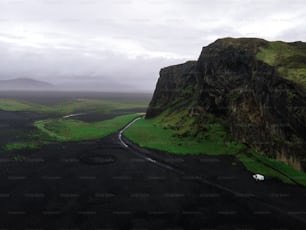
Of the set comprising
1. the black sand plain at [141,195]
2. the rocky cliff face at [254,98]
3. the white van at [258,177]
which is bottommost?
the black sand plain at [141,195]

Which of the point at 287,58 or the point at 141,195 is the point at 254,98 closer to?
the point at 287,58

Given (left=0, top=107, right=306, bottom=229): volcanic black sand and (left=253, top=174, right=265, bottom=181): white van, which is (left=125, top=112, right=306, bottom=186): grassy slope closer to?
(left=253, top=174, right=265, bottom=181): white van

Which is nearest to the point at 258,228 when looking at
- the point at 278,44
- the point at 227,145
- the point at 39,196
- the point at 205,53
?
the point at 39,196

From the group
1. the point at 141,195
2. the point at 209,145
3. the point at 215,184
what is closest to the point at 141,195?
the point at 141,195

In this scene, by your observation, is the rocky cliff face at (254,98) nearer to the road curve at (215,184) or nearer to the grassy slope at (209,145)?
the grassy slope at (209,145)

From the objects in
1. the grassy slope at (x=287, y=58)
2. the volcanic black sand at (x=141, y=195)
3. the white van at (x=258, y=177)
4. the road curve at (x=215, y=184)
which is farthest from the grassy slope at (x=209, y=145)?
the grassy slope at (x=287, y=58)

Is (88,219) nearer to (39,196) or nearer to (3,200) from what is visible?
(39,196)

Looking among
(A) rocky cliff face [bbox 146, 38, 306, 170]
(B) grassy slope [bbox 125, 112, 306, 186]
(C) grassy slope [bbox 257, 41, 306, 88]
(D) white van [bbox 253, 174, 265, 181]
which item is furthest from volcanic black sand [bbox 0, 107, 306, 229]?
(C) grassy slope [bbox 257, 41, 306, 88]
